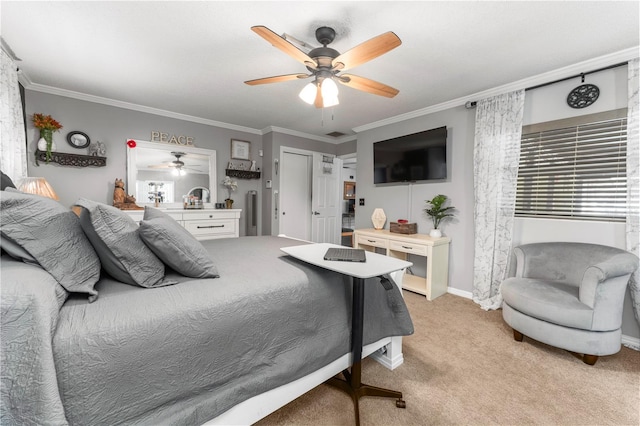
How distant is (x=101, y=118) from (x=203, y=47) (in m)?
2.18

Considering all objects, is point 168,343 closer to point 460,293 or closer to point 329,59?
point 329,59

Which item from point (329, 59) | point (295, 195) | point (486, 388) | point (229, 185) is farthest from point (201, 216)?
point (486, 388)

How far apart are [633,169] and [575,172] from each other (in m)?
0.39

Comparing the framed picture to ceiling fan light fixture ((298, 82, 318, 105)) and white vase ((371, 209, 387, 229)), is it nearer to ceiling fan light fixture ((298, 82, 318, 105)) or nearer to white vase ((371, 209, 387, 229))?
white vase ((371, 209, 387, 229))

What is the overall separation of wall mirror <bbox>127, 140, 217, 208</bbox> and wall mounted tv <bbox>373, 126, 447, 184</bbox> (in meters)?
2.63

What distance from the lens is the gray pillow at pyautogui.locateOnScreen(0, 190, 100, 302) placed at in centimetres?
96

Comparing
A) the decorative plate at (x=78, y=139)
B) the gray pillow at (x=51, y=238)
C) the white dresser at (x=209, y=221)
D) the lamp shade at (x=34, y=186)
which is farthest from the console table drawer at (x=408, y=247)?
the decorative plate at (x=78, y=139)

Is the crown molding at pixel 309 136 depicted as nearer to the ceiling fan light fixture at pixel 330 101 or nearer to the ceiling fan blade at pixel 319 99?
the ceiling fan blade at pixel 319 99

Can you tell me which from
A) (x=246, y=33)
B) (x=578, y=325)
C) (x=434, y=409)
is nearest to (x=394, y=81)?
(x=246, y=33)

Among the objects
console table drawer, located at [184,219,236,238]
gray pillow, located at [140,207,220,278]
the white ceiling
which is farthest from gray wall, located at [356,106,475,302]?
gray pillow, located at [140,207,220,278]

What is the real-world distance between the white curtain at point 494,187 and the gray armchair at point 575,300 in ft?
1.66

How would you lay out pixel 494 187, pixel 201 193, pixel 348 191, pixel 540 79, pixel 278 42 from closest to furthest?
1. pixel 278 42
2. pixel 540 79
3. pixel 494 187
4. pixel 201 193
5. pixel 348 191

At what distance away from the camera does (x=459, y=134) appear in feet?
10.7

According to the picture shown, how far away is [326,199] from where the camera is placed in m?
5.33
